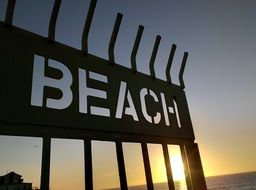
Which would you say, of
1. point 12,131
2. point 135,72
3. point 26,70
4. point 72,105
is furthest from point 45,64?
point 135,72

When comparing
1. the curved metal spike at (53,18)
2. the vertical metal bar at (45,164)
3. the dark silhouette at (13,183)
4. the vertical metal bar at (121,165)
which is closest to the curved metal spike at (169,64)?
the vertical metal bar at (121,165)

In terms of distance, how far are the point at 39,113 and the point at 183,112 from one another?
8.01 feet

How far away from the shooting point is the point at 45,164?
2189mm

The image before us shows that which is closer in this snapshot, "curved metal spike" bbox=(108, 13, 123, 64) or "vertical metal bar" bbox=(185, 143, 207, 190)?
"curved metal spike" bbox=(108, 13, 123, 64)

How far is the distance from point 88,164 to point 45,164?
0.45 m

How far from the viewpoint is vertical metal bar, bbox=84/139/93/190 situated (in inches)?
94.6

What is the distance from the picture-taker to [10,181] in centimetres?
3216

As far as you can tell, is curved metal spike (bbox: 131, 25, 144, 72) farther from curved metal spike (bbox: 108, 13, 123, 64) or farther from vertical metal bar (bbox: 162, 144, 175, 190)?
vertical metal bar (bbox: 162, 144, 175, 190)

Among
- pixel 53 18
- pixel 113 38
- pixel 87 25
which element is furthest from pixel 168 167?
pixel 53 18

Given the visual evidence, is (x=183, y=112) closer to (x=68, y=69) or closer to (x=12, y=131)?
A: (x=68, y=69)

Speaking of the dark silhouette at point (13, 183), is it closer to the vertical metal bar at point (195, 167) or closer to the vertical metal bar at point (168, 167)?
the vertical metal bar at point (195, 167)

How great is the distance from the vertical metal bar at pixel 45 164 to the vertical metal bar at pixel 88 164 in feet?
1.28

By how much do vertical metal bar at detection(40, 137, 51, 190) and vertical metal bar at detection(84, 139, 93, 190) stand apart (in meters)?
0.39

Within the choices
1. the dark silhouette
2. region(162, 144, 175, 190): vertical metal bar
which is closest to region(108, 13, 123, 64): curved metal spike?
region(162, 144, 175, 190): vertical metal bar
